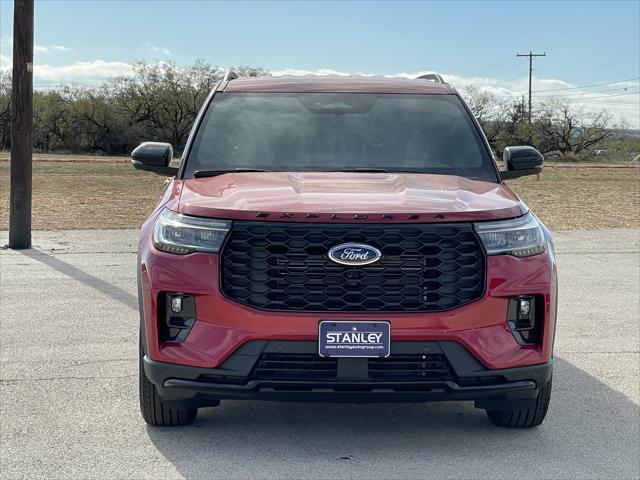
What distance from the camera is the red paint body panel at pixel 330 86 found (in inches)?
225

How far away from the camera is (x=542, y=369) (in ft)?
13.9

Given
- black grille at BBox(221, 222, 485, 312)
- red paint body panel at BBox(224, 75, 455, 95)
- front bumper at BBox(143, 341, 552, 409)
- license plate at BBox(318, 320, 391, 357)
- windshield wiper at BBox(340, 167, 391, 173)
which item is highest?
red paint body panel at BBox(224, 75, 455, 95)

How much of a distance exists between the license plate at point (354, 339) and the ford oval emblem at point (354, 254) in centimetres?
27

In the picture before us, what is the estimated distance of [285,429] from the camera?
186 inches

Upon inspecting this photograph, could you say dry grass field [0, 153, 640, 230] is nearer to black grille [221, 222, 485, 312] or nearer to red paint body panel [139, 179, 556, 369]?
red paint body panel [139, 179, 556, 369]

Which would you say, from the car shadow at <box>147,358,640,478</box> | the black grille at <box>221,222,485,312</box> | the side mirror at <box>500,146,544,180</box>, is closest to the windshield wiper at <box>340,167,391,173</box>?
the side mirror at <box>500,146,544,180</box>

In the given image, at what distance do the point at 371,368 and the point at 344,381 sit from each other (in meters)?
0.13

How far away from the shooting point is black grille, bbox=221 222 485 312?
405 centimetres

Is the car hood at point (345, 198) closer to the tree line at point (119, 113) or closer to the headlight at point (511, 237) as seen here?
the headlight at point (511, 237)

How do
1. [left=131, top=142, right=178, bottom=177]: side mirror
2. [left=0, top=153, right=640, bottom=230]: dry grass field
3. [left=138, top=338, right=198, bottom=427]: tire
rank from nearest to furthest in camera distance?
1. [left=138, top=338, right=198, bottom=427]: tire
2. [left=131, top=142, right=178, bottom=177]: side mirror
3. [left=0, top=153, right=640, bottom=230]: dry grass field

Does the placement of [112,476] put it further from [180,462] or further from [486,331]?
[486,331]

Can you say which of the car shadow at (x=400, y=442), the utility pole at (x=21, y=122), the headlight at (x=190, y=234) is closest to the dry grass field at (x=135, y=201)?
the utility pole at (x=21, y=122)

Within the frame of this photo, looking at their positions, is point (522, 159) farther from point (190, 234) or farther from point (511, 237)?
point (190, 234)

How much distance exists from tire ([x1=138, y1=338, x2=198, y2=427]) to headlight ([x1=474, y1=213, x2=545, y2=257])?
1704 mm
